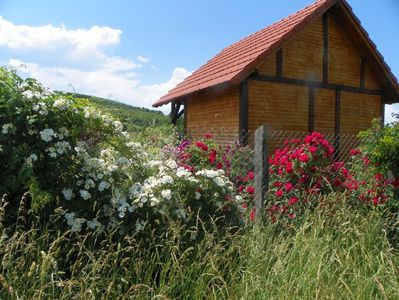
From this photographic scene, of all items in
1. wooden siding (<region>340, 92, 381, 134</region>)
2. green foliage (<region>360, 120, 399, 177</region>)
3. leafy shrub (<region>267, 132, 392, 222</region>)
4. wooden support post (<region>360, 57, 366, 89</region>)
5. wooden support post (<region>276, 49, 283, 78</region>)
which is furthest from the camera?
wooden support post (<region>360, 57, 366, 89</region>)

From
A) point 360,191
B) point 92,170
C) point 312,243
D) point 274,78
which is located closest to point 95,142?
point 92,170

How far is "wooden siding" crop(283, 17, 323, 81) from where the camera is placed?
10.7 m

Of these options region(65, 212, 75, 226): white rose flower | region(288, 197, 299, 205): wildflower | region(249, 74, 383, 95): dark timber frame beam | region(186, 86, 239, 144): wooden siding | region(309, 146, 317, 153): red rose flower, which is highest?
region(249, 74, 383, 95): dark timber frame beam

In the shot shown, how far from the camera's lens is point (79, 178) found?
11.1 ft

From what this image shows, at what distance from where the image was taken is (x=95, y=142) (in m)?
3.76

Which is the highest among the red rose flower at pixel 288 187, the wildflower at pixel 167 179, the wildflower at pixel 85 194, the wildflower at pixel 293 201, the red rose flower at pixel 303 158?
the red rose flower at pixel 303 158

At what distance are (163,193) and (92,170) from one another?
68 cm

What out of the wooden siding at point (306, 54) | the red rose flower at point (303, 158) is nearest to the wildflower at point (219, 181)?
the red rose flower at point (303, 158)

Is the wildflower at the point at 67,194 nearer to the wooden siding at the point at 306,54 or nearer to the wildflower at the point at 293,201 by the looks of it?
the wildflower at the point at 293,201

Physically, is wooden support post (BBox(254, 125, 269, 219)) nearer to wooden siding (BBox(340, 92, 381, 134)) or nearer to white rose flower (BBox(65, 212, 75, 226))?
white rose flower (BBox(65, 212, 75, 226))

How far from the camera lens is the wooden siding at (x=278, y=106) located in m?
9.98

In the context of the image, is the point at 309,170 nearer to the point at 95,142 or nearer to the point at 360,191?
the point at 360,191

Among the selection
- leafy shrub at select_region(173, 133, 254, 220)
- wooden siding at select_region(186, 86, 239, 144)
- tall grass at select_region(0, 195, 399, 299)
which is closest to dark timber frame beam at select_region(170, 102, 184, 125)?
wooden siding at select_region(186, 86, 239, 144)

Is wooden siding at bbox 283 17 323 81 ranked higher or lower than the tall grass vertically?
higher
